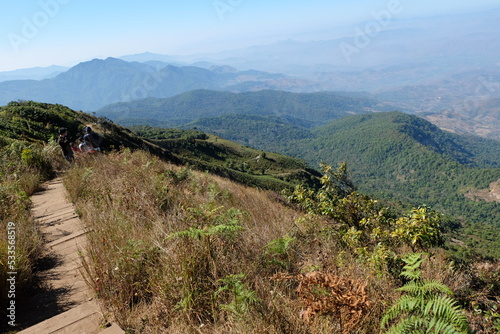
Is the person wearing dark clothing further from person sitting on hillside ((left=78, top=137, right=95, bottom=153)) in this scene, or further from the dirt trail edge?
the dirt trail edge

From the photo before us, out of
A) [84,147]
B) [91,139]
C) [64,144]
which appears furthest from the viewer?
[91,139]

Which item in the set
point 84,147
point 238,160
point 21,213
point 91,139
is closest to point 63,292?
point 21,213

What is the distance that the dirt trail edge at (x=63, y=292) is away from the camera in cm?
253

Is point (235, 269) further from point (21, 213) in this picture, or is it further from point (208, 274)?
point (21, 213)

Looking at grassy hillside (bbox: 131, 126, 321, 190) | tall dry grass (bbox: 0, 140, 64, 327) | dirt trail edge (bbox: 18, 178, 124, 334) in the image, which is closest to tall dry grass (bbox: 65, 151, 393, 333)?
dirt trail edge (bbox: 18, 178, 124, 334)

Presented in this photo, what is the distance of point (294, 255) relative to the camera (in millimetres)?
3488

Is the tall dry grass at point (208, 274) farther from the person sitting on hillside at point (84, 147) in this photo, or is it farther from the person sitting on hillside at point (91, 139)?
the person sitting on hillside at point (91, 139)

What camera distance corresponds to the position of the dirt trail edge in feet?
8.29

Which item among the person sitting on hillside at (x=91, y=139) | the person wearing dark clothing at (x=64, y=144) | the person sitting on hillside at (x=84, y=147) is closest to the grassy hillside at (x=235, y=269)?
the person wearing dark clothing at (x=64, y=144)

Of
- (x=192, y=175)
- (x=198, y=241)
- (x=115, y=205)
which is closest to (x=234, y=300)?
(x=198, y=241)

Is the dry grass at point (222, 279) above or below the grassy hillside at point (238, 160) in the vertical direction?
above

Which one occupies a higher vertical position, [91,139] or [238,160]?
[91,139]

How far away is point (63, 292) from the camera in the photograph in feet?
10.4

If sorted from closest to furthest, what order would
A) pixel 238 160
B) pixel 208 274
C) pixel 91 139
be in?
pixel 208 274, pixel 91 139, pixel 238 160
